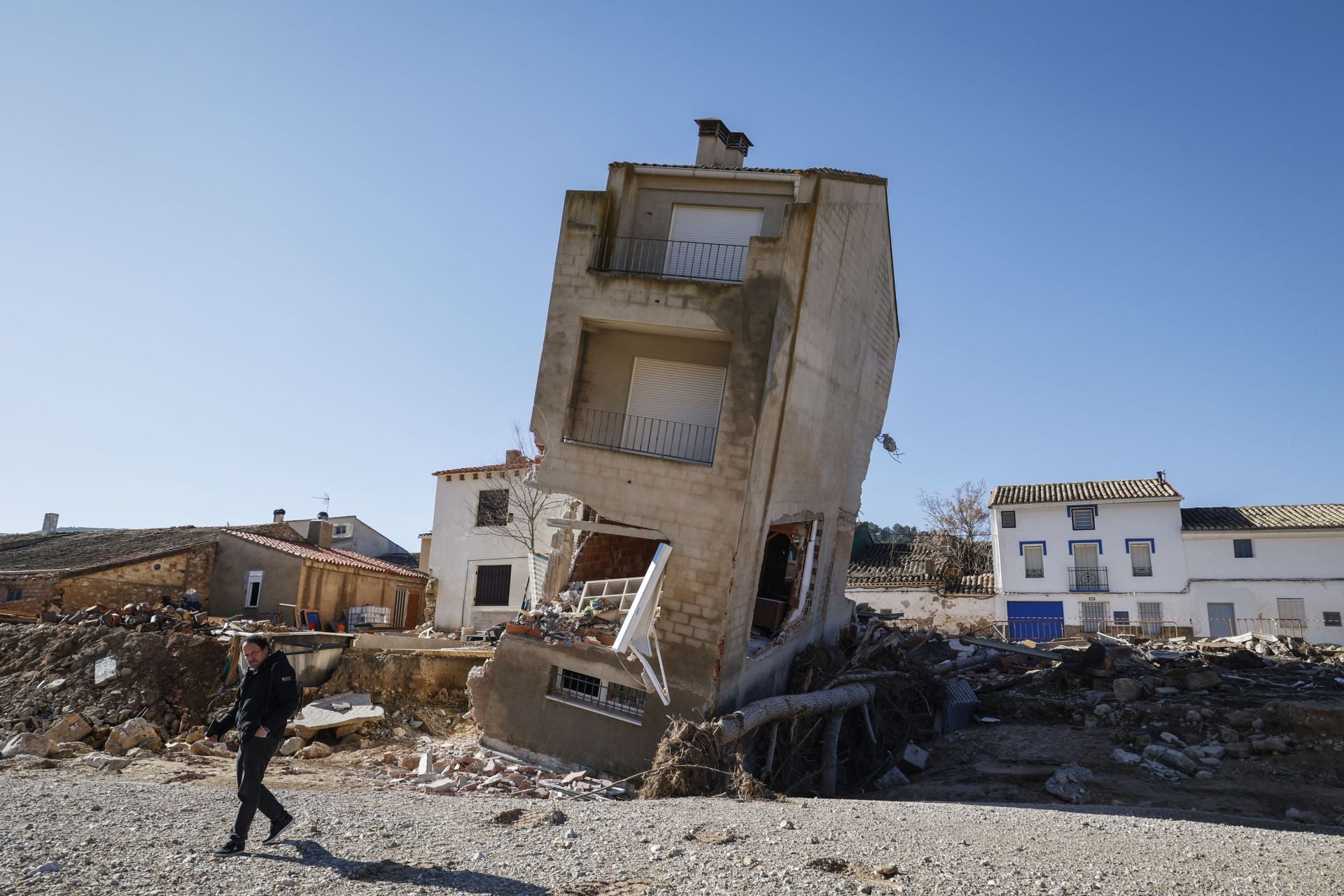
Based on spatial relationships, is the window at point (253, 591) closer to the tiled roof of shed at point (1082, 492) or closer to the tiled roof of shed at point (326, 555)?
the tiled roof of shed at point (326, 555)

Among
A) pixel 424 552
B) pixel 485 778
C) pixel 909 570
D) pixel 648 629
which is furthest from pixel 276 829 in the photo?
pixel 909 570

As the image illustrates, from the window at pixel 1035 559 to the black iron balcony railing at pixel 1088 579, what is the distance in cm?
116

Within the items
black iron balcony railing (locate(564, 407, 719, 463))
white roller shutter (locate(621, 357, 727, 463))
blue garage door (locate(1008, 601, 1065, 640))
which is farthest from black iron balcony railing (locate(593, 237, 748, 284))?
blue garage door (locate(1008, 601, 1065, 640))

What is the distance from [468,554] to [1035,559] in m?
26.0

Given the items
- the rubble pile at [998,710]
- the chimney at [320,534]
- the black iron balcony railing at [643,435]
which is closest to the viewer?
the rubble pile at [998,710]

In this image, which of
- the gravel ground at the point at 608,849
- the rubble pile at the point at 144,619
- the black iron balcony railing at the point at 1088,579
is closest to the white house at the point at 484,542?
the rubble pile at the point at 144,619

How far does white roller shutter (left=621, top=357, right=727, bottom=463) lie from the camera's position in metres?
15.9

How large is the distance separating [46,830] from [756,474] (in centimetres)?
990

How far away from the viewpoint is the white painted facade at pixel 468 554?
3128 centimetres

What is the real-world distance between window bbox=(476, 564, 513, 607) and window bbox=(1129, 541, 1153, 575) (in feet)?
90.5

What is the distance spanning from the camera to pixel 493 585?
31.6 meters

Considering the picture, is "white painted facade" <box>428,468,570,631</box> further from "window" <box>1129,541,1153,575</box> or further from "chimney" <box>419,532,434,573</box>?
"window" <box>1129,541,1153,575</box>

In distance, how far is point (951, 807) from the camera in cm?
1126

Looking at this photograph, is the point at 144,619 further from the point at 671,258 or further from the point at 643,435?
the point at 671,258
